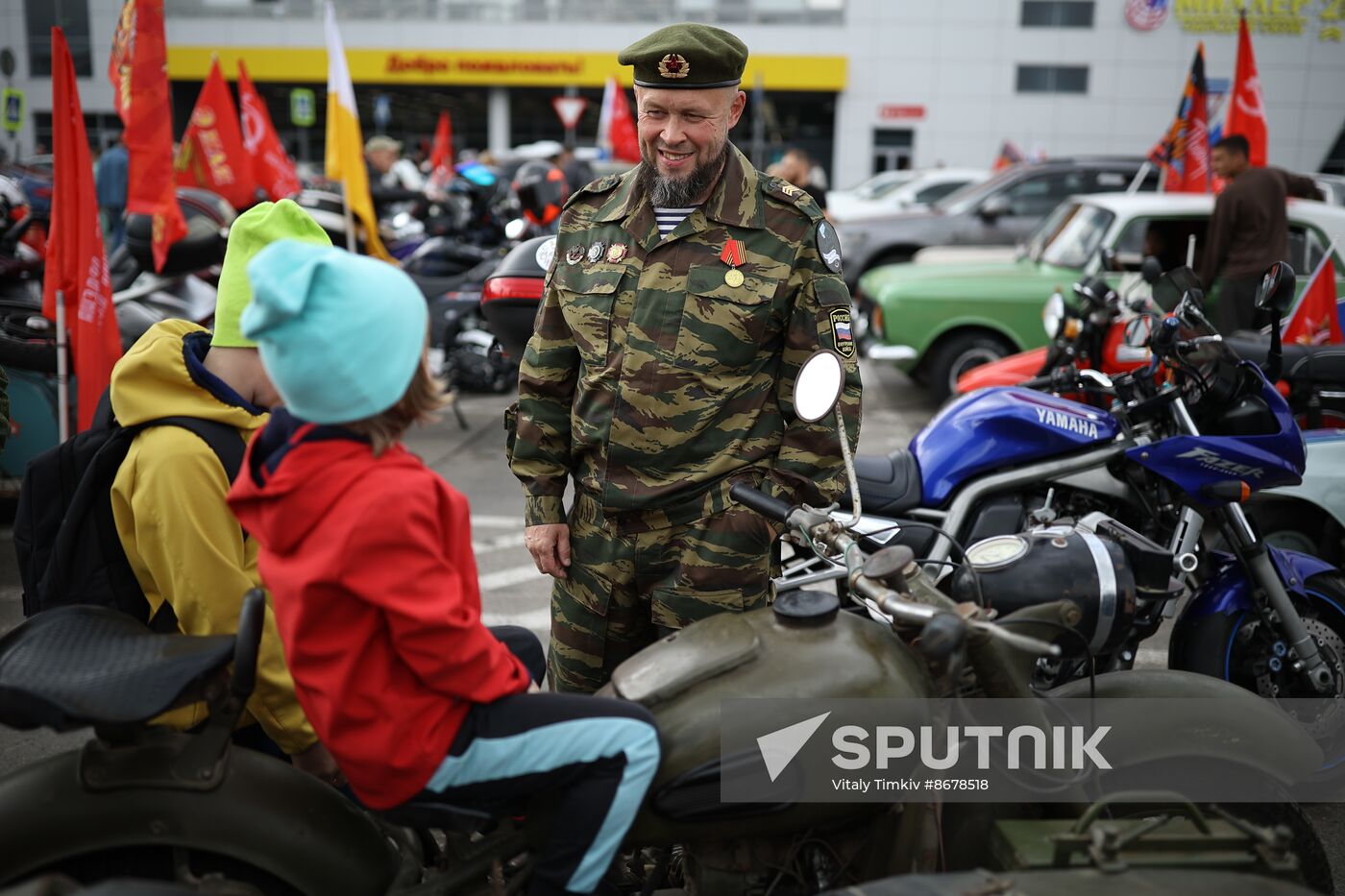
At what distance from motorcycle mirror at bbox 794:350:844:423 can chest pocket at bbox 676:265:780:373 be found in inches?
24.4

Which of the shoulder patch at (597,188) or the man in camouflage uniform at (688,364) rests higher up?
the shoulder patch at (597,188)

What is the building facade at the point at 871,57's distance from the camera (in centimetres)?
3362

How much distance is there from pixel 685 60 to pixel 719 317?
58 centimetres

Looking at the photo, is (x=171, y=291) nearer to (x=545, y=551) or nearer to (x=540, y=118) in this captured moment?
(x=545, y=551)

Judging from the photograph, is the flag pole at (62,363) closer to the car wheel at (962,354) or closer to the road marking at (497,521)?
the road marking at (497,521)

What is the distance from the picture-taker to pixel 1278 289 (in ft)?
11.0

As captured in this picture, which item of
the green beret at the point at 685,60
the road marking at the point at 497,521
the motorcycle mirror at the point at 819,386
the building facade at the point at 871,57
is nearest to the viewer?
the motorcycle mirror at the point at 819,386

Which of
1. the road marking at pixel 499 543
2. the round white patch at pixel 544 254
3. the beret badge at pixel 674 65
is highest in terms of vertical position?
the beret badge at pixel 674 65

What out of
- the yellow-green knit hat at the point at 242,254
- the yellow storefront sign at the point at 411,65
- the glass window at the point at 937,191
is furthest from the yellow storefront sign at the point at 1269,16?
the yellow-green knit hat at the point at 242,254

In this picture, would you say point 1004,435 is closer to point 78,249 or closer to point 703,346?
point 703,346

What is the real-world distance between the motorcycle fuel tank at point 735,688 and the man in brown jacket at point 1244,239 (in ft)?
20.1

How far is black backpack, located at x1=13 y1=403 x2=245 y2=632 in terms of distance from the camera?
2.21 metres

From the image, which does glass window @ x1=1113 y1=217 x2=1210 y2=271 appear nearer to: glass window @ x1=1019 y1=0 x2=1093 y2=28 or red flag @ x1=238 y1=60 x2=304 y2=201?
red flag @ x1=238 y1=60 x2=304 y2=201

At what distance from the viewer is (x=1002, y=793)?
212 cm
